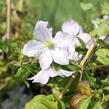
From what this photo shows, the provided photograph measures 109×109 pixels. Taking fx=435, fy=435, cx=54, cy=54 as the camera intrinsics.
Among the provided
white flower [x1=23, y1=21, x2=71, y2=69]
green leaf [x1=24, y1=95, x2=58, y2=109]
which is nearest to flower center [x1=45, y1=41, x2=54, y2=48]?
white flower [x1=23, y1=21, x2=71, y2=69]

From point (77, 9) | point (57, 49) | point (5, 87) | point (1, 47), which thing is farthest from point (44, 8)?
point (57, 49)

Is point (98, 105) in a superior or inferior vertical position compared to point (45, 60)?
inferior

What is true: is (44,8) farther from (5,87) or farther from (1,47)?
(1,47)

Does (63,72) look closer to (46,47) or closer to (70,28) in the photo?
(46,47)

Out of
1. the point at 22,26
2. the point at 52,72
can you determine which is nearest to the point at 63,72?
the point at 52,72

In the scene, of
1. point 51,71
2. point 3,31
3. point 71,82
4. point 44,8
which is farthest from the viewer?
point 44,8

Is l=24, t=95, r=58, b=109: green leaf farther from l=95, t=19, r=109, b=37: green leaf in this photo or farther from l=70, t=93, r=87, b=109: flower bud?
l=95, t=19, r=109, b=37: green leaf
